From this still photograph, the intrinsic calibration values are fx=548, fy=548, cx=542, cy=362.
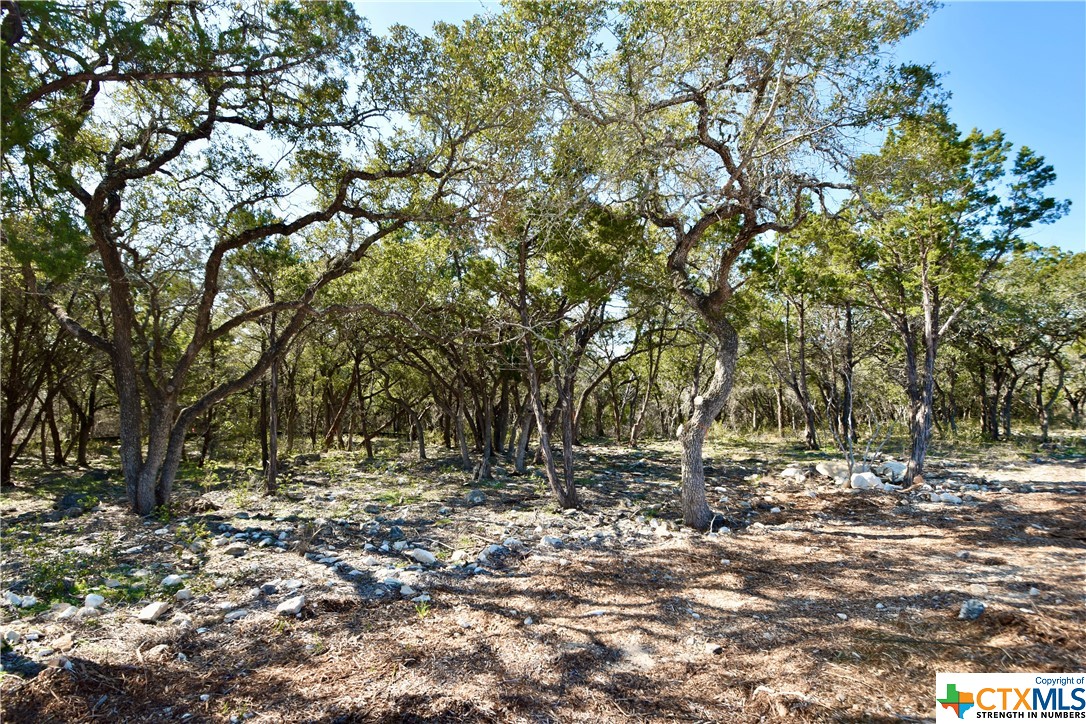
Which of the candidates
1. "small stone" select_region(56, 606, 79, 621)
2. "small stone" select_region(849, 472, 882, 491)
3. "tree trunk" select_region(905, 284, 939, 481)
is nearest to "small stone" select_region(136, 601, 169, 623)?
"small stone" select_region(56, 606, 79, 621)

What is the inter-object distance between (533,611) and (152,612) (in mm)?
3264

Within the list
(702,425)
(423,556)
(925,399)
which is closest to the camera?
(423,556)

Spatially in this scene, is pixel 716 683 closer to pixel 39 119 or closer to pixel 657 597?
pixel 657 597

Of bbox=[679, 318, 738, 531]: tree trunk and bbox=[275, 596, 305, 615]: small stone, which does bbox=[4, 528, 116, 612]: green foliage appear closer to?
bbox=[275, 596, 305, 615]: small stone

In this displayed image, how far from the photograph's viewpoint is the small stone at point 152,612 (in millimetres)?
4613

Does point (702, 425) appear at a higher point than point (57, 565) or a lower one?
higher

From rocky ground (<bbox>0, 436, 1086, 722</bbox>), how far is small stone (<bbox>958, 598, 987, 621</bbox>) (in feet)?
0.11

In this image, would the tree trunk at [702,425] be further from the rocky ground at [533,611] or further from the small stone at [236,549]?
the small stone at [236,549]

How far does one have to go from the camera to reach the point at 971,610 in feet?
14.5

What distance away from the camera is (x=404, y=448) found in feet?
86.1

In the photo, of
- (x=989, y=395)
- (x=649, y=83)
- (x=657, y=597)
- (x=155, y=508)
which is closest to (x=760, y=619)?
(x=657, y=597)

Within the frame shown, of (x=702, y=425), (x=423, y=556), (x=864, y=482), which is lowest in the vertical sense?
(x=423, y=556)

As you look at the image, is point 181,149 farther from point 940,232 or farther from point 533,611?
point 940,232

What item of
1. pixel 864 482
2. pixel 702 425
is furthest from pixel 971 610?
pixel 864 482
